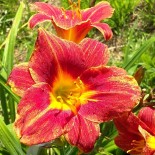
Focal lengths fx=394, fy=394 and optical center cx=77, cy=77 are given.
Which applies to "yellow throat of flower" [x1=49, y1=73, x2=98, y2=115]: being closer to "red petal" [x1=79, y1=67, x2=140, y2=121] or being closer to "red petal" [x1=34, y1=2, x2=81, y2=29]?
"red petal" [x1=79, y1=67, x2=140, y2=121]

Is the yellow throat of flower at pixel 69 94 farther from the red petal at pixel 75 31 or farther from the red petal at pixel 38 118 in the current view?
the red petal at pixel 75 31

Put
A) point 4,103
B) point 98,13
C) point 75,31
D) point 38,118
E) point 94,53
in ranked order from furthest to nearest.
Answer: point 4,103
point 98,13
point 75,31
point 94,53
point 38,118

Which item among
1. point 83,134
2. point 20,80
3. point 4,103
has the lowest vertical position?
point 4,103

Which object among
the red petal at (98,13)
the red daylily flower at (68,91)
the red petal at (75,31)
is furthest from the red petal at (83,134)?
the red petal at (98,13)

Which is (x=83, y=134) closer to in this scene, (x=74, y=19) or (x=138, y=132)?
(x=138, y=132)

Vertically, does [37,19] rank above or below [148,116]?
above

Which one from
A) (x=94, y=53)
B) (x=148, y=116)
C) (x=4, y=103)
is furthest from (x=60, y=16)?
(x=4, y=103)

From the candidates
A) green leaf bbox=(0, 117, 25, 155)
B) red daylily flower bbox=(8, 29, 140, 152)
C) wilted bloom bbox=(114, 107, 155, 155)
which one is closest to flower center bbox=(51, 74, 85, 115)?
red daylily flower bbox=(8, 29, 140, 152)

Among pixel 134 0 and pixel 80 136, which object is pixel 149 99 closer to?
pixel 80 136

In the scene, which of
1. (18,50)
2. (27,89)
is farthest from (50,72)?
(18,50)
